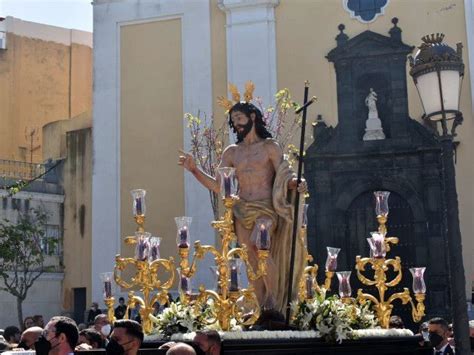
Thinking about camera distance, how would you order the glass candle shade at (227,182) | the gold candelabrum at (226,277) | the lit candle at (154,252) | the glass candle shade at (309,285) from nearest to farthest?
the gold candelabrum at (226,277), the glass candle shade at (227,182), the lit candle at (154,252), the glass candle shade at (309,285)

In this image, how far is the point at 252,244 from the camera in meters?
7.89

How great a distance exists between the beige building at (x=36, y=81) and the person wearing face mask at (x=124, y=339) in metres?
25.5

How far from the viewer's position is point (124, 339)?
4949 mm

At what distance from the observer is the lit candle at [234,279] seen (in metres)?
6.95

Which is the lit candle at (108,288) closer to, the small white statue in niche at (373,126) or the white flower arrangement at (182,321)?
the white flower arrangement at (182,321)

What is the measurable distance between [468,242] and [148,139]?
28.1ft

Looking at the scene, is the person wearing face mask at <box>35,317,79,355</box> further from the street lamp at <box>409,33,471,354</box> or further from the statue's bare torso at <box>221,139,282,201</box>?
the street lamp at <box>409,33,471,354</box>

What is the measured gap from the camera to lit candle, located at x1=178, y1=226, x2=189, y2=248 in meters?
7.22

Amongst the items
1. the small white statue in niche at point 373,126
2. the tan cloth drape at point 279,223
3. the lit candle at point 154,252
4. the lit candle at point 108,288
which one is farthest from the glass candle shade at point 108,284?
the small white statue in niche at point 373,126

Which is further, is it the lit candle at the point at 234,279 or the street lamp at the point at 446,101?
the street lamp at the point at 446,101

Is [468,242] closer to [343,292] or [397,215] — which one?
[397,215]

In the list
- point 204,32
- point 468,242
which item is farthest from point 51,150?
point 468,242

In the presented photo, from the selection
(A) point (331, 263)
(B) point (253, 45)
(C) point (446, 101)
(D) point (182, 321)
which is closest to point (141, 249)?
(D) point (182, 321)

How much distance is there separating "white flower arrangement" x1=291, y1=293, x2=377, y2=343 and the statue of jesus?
12.1 inches
